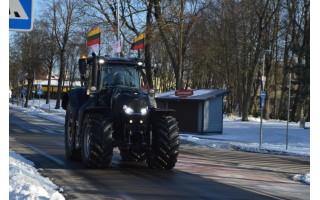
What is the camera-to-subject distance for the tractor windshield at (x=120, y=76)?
13648 millimetres

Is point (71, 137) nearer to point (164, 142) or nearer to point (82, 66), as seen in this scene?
point (82, 66)

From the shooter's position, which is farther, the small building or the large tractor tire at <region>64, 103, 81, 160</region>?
the small building

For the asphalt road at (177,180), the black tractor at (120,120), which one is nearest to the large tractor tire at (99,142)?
the black tractor at (120,120)

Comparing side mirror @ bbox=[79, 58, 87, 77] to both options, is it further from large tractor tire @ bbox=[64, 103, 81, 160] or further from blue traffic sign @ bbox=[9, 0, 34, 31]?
blue traffic sign @ bbox=[9, 0, 34, 31]

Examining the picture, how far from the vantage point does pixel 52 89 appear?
116 m

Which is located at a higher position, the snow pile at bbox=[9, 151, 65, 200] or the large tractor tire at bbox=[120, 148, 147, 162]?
the snow pile at bbox=[9, 151, 65, 200]

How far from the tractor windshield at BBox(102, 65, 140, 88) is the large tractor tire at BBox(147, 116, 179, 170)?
1.62 m

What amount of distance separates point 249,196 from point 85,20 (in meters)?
31.3

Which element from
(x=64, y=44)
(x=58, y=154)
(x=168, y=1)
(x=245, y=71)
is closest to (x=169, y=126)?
(x=58, y=154)

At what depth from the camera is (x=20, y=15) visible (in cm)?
625

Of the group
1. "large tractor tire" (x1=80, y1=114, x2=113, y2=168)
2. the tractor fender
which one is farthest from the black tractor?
the tractor fender

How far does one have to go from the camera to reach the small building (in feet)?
102

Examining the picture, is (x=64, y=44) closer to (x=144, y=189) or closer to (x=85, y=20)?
(x=85, y=20)

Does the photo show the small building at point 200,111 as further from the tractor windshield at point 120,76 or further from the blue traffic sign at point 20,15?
the blue traffic sign at point 20,15
